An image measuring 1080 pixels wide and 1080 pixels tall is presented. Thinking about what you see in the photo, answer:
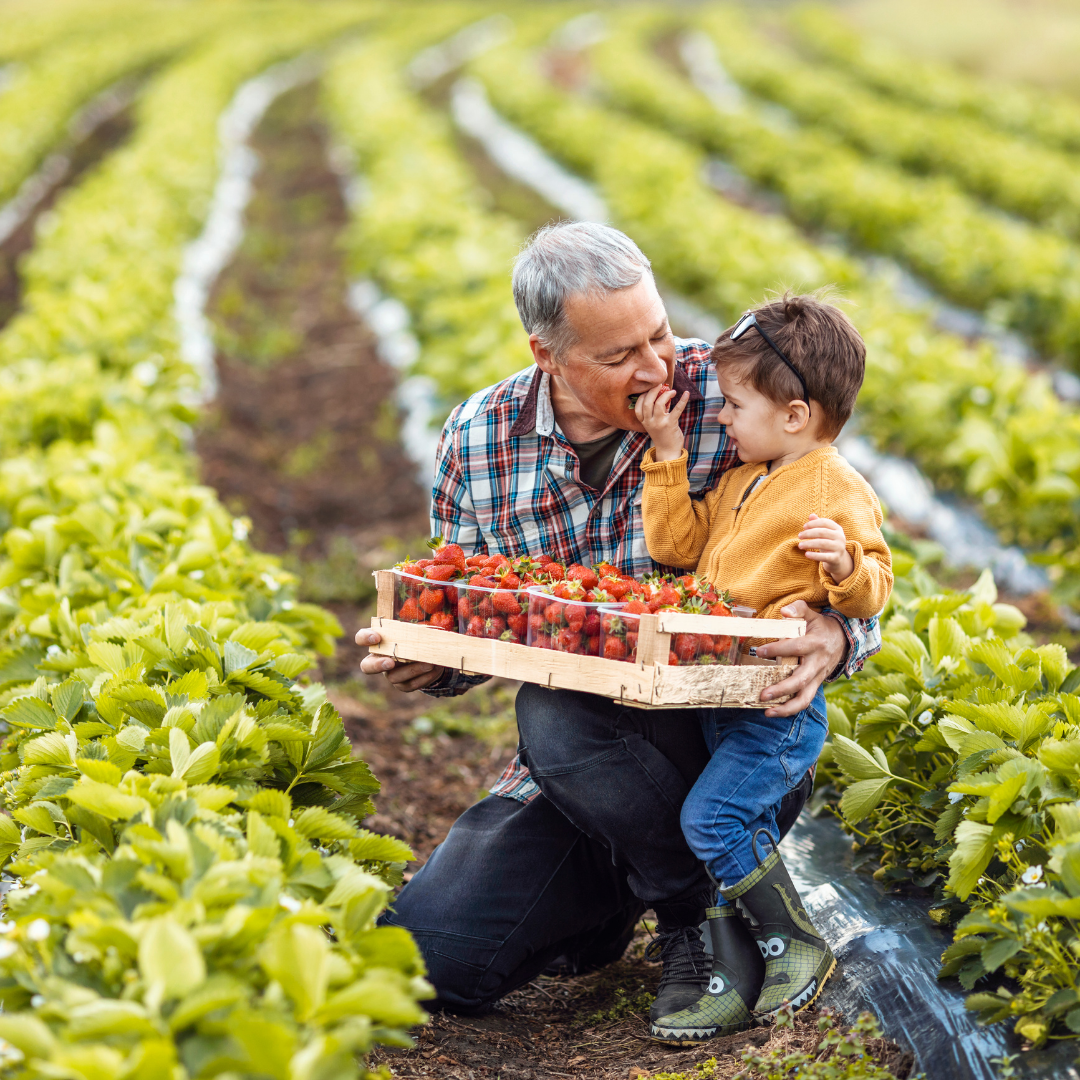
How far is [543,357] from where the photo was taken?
8.57 ft

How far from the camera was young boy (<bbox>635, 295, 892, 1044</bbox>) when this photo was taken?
7.25 ft

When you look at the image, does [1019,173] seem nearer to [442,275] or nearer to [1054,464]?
[442,275]

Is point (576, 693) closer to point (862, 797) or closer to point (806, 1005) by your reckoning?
point (862, 797)

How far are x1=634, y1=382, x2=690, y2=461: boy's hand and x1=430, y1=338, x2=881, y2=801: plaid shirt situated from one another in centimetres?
18

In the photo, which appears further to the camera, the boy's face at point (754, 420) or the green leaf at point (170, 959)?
the boy's face at point (754, 420)

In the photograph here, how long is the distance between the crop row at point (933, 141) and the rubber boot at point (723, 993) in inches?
440

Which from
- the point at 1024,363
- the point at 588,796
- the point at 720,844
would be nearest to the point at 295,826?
the point at 588,796

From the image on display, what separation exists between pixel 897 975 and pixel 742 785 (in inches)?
18.3

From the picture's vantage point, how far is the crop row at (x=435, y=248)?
643cm

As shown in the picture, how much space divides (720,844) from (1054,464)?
288cm

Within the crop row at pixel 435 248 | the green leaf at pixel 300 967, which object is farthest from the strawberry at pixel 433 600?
the crop row at pixel 435 248

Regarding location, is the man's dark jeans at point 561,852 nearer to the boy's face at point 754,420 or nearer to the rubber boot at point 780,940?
the rubber boot at point 780,940

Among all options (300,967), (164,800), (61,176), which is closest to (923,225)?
(164,800)

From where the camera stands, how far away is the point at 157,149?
1275 cm
